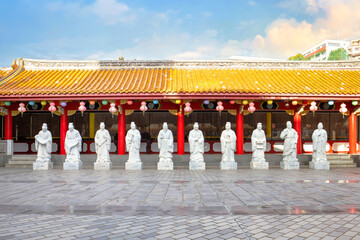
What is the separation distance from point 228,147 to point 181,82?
357 cm

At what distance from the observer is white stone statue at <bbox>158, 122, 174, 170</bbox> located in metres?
11.9

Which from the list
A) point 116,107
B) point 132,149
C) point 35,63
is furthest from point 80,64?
point 132,149

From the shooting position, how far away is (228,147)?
12.0 meters

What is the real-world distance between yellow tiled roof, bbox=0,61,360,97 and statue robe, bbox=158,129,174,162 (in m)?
1.61

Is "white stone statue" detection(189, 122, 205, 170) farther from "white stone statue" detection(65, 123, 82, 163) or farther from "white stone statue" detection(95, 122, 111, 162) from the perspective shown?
"white stone statue" detection(65, 123, 82, 163)

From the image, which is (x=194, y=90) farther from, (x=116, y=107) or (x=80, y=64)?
(x=80, y=64)

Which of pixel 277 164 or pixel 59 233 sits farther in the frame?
pixel 277 164

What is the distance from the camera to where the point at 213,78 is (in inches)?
551

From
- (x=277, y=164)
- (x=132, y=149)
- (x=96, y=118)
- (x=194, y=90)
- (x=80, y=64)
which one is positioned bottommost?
(x=277, y=164)

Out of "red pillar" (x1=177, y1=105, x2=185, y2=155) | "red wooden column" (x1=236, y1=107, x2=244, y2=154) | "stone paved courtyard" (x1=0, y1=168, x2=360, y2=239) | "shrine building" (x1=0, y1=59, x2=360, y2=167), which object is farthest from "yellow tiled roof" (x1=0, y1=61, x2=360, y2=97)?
"stone paved courtyard" (x1=0, y1=168, x2=360, y2=239)

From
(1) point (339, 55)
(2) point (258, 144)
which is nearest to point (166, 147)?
(2) point (258, 144)

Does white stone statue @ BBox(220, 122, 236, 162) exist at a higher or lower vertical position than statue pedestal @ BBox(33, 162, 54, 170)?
higher

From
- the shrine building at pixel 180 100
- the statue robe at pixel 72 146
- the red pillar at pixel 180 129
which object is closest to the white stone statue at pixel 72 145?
the statue robe at pixel 72 146

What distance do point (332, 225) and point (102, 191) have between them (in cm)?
501
